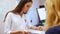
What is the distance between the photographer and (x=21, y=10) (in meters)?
1.98

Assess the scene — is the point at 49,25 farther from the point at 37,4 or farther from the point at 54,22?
the point at 37,4

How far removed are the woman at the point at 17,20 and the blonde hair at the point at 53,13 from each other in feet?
3.36

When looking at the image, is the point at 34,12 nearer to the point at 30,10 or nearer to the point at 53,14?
the point at 30,10

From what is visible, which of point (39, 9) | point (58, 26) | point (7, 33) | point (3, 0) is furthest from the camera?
point (39, 9)

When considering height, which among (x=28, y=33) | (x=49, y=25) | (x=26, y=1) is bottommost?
(x=28, y=33)

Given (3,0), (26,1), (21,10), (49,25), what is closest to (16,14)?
(21,10)

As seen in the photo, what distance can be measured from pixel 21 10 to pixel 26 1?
14 cm

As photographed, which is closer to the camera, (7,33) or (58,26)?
(58,26)

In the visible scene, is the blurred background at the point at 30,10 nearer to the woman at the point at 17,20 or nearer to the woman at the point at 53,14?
the woman at the point at 17,20

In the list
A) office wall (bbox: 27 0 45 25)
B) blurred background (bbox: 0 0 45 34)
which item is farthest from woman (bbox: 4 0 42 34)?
office wall (bbox: 27 0 45 25)

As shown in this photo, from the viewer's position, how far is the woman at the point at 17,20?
74.6 inches

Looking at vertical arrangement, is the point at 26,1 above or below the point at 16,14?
above

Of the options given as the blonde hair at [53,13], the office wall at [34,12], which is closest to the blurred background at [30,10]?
the office wall at [34,12]

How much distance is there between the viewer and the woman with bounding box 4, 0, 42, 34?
189cm
